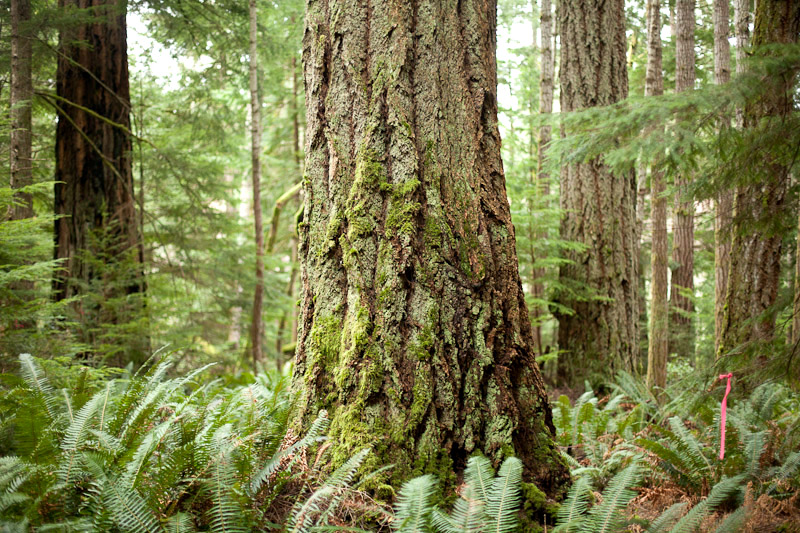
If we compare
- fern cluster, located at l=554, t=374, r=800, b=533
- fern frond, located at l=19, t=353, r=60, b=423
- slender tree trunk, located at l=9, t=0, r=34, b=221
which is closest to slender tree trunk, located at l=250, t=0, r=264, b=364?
slender tree trunk, located at l=9, t=0, r=34, b=221

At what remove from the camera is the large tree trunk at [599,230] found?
6.75 metres

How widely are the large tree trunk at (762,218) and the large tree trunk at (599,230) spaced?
1.58 m

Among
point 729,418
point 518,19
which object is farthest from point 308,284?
point 518,19

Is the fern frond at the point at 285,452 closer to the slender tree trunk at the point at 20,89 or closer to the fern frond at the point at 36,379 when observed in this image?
the fern frond at the point at 36,379

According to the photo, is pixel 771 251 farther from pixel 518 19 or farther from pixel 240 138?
pixel 518 19

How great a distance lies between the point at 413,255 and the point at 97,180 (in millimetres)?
5835

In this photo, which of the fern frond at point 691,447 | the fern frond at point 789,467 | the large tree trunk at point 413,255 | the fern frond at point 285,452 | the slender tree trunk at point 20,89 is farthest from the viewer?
the slender tree trunk at point 20,89

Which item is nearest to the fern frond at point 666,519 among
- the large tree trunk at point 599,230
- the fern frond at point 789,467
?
the fern frond at point 789,467

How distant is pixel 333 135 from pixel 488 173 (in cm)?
79

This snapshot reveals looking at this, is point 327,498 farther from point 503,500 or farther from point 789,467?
point 789,467

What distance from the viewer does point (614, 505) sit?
2002 mm

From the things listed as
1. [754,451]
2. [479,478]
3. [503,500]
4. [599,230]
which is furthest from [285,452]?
[599,230]

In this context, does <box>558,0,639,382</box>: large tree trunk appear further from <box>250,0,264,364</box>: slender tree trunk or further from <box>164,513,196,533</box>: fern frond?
<box>164,513,196,533</box>: fern frond

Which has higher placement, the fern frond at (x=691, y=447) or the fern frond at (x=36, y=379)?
the fern frond at (x=36, y=379)
